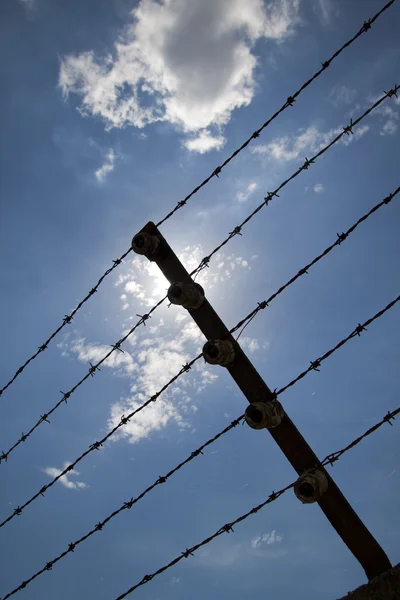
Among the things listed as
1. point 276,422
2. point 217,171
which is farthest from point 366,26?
point 276,422

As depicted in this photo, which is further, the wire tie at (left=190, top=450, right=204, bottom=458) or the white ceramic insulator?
the wire tie at (left=190, top=450, right=204, bottom=458)

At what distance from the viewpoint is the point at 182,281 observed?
11.8 ft

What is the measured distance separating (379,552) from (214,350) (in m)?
1.88

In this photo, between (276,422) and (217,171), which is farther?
(217,171)

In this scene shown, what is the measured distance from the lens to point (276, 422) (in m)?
3.01

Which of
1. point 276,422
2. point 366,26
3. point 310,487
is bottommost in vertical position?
point 310,487

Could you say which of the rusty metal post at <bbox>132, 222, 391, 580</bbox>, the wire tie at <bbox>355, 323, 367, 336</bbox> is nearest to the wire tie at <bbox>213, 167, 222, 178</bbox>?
the rusty metal post at <bbox>132, 222, 391, 580</bbox>

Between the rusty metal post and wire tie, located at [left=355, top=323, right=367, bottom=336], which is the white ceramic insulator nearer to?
the rusty metal post

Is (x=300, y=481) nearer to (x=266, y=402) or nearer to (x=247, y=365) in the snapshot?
(x=266, y=402)

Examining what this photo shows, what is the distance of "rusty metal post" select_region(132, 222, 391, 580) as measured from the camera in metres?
2.74

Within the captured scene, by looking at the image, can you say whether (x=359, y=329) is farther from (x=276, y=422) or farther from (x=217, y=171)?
(x=217, y=171)

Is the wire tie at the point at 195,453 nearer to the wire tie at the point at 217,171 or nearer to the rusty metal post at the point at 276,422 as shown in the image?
the rusty metal post at the point at 276,422

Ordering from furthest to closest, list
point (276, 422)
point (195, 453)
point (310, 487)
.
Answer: point (195, 453) → point (276, 422) → point (310, 487)

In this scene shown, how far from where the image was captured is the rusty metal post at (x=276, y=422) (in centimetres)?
274
